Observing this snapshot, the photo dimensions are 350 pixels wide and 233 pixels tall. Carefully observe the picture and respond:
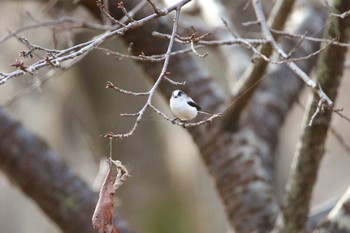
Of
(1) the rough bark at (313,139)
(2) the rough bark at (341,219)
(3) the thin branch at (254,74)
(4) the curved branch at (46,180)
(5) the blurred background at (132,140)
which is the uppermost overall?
(5) the blurred background at (132,140)

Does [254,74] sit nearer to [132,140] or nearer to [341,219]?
[341,219]

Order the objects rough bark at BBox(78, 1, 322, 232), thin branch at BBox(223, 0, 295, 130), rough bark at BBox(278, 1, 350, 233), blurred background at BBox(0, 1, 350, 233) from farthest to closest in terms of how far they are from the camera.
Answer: blurred background at BBox(0, 1, 350, 233), rough bark at BBox(78, 1, 322, 232), thin branch at BBox(223, 0, 295, 130), rough bark at BBox(278, 1, 350, 233)

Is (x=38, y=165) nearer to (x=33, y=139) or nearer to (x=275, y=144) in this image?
(x=33, y=139)

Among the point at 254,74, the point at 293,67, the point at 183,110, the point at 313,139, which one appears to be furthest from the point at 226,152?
the point at 183,110

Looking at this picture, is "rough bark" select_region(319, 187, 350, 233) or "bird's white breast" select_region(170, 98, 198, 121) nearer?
"bird's white breast" select_region(170, 98, 198, 121)

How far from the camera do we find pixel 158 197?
5.14m

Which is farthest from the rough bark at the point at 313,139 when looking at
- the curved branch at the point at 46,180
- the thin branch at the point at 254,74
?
the curved branch at the point at 46,180

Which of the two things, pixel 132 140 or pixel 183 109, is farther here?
pixel 132 140

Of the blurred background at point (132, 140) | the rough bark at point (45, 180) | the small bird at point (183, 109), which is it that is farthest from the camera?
the blurred background at point (132, 140)

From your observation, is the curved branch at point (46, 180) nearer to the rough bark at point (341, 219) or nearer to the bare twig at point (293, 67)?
the rough bark at point (341, 219)

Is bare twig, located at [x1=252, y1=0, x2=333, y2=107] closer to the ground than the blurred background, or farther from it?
closer to the ground

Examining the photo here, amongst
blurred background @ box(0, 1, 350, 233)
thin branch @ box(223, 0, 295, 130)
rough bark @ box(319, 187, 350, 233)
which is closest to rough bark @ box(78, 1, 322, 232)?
thin branch @ box(223, 0, 295, 130)

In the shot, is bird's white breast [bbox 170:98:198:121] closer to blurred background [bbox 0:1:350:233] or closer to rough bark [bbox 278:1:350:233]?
rough bark [bbox 278:1:350:233]

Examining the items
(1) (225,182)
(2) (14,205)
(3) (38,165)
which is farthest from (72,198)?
(2) (14,205)
